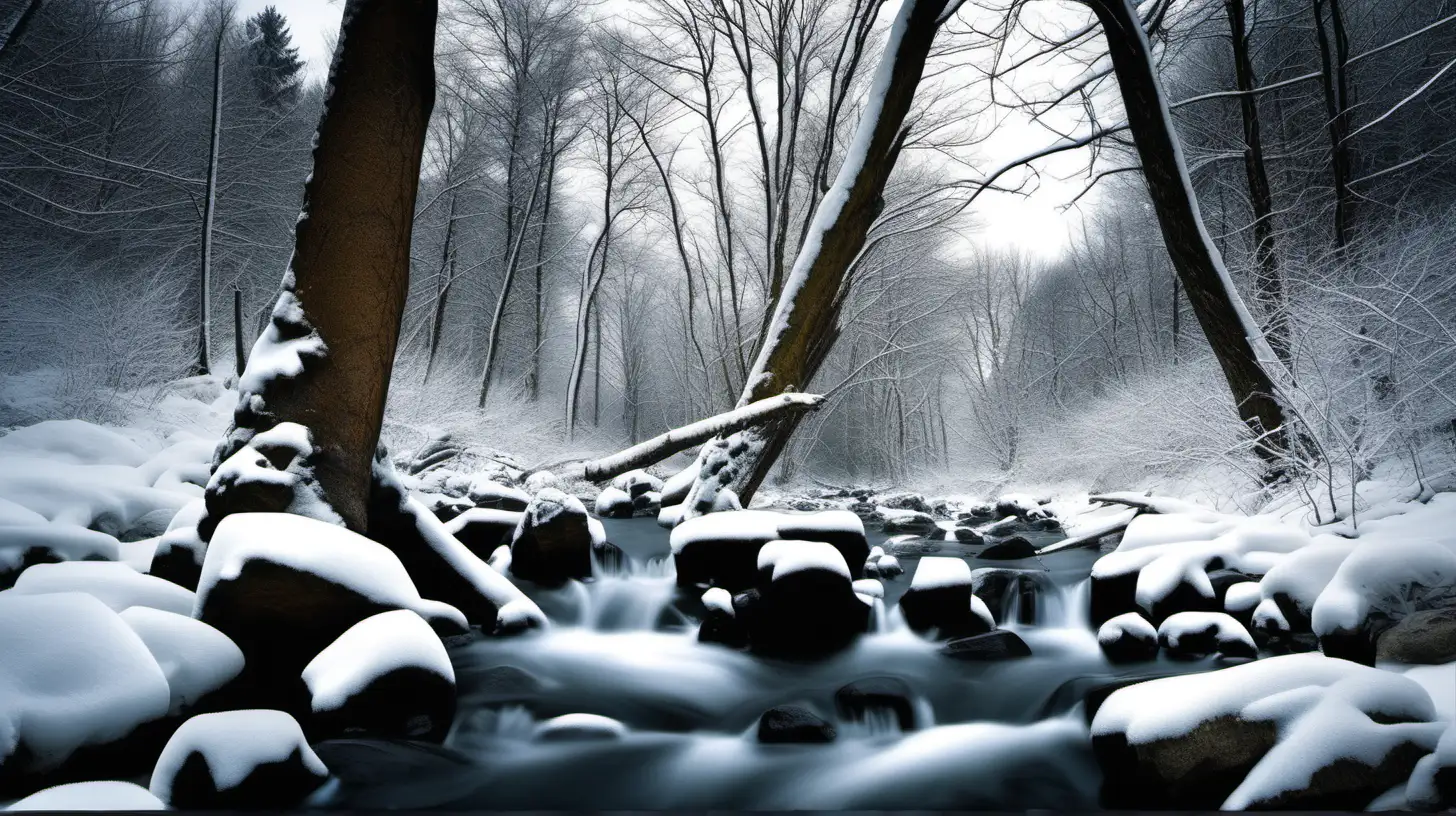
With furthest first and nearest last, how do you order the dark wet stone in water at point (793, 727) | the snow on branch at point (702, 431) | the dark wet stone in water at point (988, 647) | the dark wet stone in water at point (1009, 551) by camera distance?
the dark wet stone in water at point (1009, 551) → the snow on branch at point (702, 431) → the dark wet stone in water at point (988, 647) → the dark wet stone in water at point (793, 727)

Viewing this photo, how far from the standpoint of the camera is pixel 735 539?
3.89 m

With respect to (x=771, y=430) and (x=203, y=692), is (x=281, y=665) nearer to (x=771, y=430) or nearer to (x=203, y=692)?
(x=203, y=692)

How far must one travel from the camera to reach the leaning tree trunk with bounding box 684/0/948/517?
4543 mm

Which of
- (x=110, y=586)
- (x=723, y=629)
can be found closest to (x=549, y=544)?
(x=723, y=629)

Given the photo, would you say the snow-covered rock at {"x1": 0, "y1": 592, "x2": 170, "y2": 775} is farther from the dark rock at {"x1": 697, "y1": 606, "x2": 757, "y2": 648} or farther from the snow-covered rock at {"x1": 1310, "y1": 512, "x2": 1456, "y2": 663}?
the snow-covered rock at {"x1": 1310, "y1": 512, "x2": 1456, "y2": 663}

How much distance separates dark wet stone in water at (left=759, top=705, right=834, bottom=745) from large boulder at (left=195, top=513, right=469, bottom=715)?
5.06 ft

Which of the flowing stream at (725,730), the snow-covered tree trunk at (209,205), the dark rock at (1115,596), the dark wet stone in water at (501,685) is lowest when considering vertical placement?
the flowing stream at (725,730)

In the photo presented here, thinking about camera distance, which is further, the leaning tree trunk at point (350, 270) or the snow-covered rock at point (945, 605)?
the snow-covered rock at point (945, 605)

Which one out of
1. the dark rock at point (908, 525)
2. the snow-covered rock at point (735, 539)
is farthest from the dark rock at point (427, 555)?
the dark rock at point (908, 525)

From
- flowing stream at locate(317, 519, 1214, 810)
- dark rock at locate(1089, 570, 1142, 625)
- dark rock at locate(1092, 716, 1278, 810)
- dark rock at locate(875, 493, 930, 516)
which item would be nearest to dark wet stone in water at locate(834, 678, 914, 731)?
flowing stream at locate(317, 519, 1214, 810)

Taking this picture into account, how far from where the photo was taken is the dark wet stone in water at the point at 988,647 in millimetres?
3180

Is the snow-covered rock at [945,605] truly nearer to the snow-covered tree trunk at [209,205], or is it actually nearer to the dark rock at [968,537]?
the dark rock at [968,537]

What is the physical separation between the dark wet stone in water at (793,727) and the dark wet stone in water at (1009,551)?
363 cm

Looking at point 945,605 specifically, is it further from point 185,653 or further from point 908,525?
point 908,525
